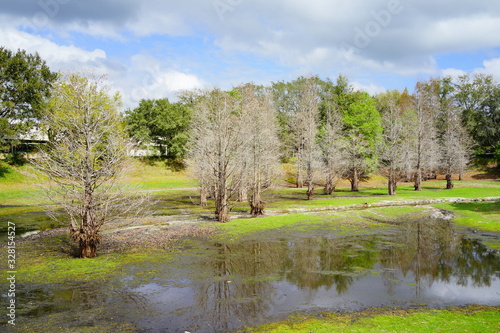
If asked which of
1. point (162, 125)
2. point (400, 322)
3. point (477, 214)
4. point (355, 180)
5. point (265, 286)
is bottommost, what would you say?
point (265, 286)

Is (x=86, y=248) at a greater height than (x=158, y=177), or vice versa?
(x=158, y=177)

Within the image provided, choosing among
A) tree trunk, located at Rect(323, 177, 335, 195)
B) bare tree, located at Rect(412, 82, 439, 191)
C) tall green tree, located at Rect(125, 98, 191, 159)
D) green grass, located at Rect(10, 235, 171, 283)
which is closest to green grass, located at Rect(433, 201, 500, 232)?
tree trunk, located at Rect(323, 177, 335, 195)

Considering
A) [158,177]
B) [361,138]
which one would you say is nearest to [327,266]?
[361,138]

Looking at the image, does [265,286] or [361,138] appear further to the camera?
[361,138]

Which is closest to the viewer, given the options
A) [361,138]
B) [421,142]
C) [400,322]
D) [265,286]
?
[400,322]

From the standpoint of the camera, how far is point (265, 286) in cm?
1622

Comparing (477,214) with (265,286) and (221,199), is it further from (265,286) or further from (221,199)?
(265,286)

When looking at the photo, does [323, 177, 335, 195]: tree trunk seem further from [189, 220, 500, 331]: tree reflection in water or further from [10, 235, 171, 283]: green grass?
[10, 235, 171, 283]: green grass

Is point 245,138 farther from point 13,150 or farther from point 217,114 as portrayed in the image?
point 13,150

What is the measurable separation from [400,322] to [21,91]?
70.3 m

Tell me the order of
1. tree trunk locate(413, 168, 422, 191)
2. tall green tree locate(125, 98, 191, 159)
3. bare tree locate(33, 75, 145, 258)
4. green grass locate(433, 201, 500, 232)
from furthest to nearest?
tall green tree locate(125, 98, 191, 159), tree trunk locate(413, 168, 422, 191), green grass locate(433, 201, 500, 232), bare tree locate(33, 75, 145, 258)

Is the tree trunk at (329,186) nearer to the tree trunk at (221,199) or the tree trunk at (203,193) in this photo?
the tree trunk at (203,193)

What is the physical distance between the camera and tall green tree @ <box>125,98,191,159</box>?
255 ft

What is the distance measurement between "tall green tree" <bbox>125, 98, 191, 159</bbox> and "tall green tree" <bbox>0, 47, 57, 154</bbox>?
17848 mm
